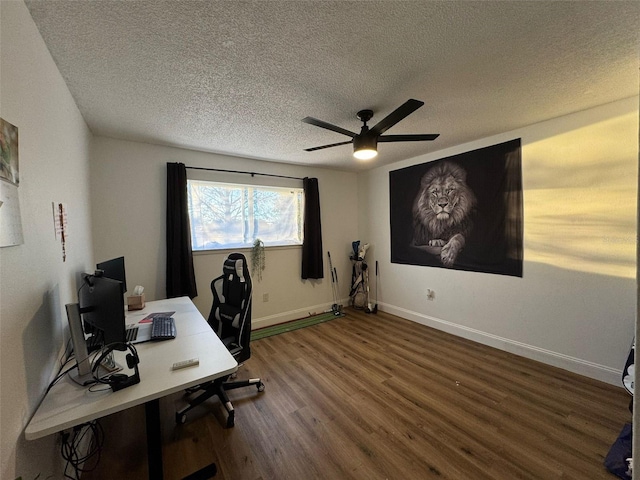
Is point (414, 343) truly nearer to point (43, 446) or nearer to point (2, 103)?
point (43, 446)

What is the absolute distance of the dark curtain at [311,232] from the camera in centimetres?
409

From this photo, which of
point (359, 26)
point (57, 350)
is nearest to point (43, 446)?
point (57, 350)

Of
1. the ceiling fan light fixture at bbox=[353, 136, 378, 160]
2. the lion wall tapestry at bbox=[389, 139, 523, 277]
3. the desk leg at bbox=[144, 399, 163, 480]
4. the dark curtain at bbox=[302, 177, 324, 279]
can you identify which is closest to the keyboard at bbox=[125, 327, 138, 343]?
the desk leg at bbox=[144, 399, 163, 480]

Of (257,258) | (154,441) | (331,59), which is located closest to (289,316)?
(257,258)

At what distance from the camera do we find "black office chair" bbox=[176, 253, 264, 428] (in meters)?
2.02

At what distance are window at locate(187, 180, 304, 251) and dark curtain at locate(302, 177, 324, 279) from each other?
118 millimetres

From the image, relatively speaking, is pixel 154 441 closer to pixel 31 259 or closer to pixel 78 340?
pixel 78 340

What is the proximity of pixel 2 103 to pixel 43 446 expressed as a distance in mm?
1373

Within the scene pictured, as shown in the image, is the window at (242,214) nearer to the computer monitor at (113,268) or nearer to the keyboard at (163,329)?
the computer monitor at (113,268)

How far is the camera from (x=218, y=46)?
4.66 ft

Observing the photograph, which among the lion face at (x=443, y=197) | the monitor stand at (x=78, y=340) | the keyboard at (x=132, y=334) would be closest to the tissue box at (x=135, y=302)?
the keyboard at (x=132, y=334)

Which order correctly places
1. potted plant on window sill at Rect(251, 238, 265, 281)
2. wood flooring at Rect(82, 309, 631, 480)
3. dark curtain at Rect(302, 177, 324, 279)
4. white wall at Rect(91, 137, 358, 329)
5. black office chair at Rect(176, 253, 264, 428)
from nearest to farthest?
wood flooring at Rect(82, 309, 631, 480)
black office chair at Rect(176, 253, 264, 428)
white wall at Rect(91, 137, 358, 329)
potted plant on window sill at Rect(251, 238, 265, 281)
dark curtain at Rect(302, 177, 324, 279)

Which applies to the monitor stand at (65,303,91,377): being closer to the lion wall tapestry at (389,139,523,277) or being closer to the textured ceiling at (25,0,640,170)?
the textured ceiling at (25,0,640,170)

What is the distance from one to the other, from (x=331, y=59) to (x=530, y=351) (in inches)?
133
